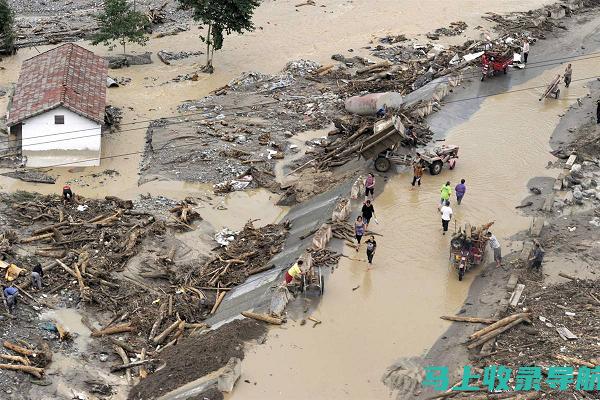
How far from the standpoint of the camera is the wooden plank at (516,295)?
22.5 metres

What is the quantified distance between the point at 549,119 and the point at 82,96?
21.5 m

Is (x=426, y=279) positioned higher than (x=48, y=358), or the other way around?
(x=426, y=279)

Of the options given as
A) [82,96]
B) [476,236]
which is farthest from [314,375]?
[82,96]

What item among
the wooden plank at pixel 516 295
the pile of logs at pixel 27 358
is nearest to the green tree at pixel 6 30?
the pile of logs at pixel 27 358

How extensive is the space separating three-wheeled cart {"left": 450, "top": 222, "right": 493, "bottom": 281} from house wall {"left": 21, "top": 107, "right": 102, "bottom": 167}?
17.2 meters

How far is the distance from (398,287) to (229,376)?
6.92 m

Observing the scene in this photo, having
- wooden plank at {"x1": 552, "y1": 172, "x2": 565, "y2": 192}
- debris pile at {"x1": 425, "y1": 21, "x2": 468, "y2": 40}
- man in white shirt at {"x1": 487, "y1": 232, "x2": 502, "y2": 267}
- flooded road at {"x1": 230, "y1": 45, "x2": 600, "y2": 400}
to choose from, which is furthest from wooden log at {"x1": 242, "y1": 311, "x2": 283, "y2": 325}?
debris pile at {"x1": 425, "y1": 21, "x2": 468, "y2": 40}

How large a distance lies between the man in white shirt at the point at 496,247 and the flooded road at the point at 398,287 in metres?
0.80

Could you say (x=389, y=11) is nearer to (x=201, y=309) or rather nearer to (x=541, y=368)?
(x=201, y=309)

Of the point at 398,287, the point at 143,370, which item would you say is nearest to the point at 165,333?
the point at 143,370

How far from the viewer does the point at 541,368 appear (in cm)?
1962

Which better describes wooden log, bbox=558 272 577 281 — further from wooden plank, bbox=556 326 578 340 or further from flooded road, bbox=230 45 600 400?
wooden plank, bbox=556 326 578 340

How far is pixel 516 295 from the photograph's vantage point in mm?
22797

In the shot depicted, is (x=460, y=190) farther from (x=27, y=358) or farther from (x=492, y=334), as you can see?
(x=27, y=358)
